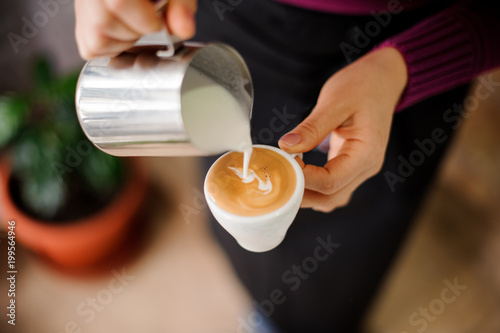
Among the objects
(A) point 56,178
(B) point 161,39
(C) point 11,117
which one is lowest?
Result: (A) point 56,178

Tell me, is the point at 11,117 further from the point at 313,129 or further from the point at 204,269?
the point at 313,129

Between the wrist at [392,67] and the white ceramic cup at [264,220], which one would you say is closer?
the white ceramic cup at [264,220]

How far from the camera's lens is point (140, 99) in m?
0.62

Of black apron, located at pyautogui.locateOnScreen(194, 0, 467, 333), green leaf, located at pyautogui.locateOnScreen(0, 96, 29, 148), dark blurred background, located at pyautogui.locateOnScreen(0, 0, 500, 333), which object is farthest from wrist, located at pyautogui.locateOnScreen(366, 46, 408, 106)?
green leaf, located at pyautogui.locateOnScreen(0, 96, 29, 148)

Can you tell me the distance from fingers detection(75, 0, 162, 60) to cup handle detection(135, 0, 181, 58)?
0.07 feet

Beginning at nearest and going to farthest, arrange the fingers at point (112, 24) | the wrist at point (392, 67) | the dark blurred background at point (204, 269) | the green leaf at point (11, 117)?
the fingers at point (112, 24)
the wrist at point (392, 67)
the green leaf at point (11, 117)
the dark blurred background at point (204, 269)

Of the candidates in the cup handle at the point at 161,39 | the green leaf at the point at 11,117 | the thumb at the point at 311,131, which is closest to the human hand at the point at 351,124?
the thumb at the point at 311,131

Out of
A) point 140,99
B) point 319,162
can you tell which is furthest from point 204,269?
point 140,99

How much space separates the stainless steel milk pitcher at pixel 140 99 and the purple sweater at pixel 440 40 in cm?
42

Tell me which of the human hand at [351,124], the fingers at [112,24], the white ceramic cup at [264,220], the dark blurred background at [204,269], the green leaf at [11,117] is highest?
the fingers at [112,24]

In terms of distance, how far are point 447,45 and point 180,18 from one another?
67 cm

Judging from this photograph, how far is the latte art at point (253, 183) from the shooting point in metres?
0.75

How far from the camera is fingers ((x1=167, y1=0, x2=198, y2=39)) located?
0.59m

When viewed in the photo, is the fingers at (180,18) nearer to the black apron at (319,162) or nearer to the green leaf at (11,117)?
the black apron at (319,162)
